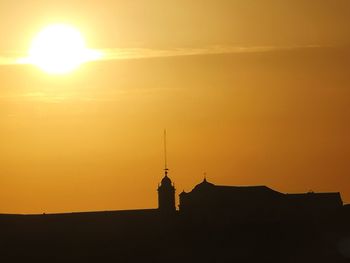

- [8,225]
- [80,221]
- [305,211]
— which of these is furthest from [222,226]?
[305,211]

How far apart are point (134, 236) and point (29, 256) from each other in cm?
875

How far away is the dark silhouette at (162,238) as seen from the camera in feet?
236

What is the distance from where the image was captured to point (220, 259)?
70.8 m

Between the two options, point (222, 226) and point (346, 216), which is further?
point (346, 216)

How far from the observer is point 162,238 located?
75562 millimetres

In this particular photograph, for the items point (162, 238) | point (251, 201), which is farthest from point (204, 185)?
point (162, 238)

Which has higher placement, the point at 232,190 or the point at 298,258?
the point at 232,190

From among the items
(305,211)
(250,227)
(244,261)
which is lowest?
(244,261)

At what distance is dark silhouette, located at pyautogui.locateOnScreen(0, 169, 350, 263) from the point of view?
236 ft

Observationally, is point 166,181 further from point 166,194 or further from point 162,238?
point 162,238

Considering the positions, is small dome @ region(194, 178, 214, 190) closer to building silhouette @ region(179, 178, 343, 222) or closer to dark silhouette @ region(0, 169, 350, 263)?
building silhouette @ region(179, 178, 343, 222)

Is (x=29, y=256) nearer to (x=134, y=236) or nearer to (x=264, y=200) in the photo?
(x=134, y=236)

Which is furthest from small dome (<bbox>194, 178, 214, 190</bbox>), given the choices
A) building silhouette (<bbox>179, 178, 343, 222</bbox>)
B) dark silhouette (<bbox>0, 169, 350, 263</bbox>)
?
dark silhouette (<bbox>0, 169, 350, 263</bbox>)

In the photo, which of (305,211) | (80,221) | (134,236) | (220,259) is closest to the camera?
(220,259)
